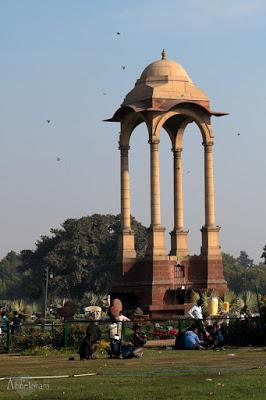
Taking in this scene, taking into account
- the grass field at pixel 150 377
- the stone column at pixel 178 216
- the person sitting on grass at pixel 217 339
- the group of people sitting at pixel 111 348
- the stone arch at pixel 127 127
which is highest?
the stone arch at pixel 127 127

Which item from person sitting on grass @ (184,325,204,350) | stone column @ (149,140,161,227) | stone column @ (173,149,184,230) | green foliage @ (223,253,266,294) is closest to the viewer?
person sitting on grass @ (184,325,204,350)

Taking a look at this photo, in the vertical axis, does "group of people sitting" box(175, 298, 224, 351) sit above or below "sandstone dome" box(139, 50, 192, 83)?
below

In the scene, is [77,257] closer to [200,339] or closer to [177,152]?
[177,152]

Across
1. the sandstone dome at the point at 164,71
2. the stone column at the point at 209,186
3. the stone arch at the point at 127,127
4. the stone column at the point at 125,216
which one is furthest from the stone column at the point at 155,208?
the sandstone dome at the point at 164,71

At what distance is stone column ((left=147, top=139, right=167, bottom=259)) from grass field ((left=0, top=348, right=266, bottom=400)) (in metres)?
23.5

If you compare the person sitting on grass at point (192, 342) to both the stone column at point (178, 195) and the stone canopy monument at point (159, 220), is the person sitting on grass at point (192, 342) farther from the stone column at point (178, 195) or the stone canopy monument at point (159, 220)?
the stone column at point (178, 195)

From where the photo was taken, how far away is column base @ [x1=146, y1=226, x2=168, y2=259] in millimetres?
54156

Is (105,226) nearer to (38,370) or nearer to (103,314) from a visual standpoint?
(103,314)

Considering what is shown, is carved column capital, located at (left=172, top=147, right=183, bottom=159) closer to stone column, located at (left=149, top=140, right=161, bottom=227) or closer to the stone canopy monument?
the stone canopy monument

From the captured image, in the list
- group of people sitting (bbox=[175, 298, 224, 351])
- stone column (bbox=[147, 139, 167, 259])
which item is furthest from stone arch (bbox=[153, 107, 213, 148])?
group of people sitting (bbox=[175, 298, 224, 351])

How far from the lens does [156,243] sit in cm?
5428

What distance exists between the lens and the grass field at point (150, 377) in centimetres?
1978

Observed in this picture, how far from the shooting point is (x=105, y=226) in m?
120

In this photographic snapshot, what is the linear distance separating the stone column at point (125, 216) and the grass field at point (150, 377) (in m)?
25.3
